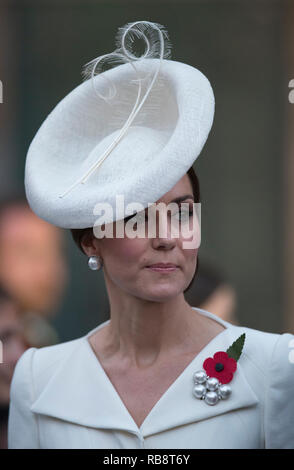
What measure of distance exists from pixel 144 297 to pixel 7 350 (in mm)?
1198

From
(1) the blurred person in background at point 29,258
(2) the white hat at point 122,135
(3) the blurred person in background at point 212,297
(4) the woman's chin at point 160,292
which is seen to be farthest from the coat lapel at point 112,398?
(1) the blurred person in background at point 29,258

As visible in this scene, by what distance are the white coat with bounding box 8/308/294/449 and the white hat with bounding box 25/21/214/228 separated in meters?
0.55

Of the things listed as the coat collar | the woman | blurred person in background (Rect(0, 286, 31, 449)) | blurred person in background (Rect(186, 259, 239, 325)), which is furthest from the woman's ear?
blurred person in background (Rect(186, 259, 239, 325))

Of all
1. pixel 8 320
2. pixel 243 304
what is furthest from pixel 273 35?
pixel 8 320

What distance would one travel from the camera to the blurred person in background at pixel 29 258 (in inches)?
175

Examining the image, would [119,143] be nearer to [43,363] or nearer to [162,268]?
[162,268]

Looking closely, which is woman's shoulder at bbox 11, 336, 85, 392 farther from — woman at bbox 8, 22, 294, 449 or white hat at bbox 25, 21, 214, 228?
white hat at bbox 25, 21, 214, 228

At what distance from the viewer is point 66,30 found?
221 inches

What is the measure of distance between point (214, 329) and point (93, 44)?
3.55 metres

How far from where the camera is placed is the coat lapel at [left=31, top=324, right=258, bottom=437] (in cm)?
224

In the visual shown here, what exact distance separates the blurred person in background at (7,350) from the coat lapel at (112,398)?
774 millimetres

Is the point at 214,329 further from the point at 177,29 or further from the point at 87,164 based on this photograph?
the point at 177,29

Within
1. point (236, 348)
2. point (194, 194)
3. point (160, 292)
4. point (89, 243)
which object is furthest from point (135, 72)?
point (236, 348)

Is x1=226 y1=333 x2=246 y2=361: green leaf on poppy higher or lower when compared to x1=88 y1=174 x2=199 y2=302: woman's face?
lower
